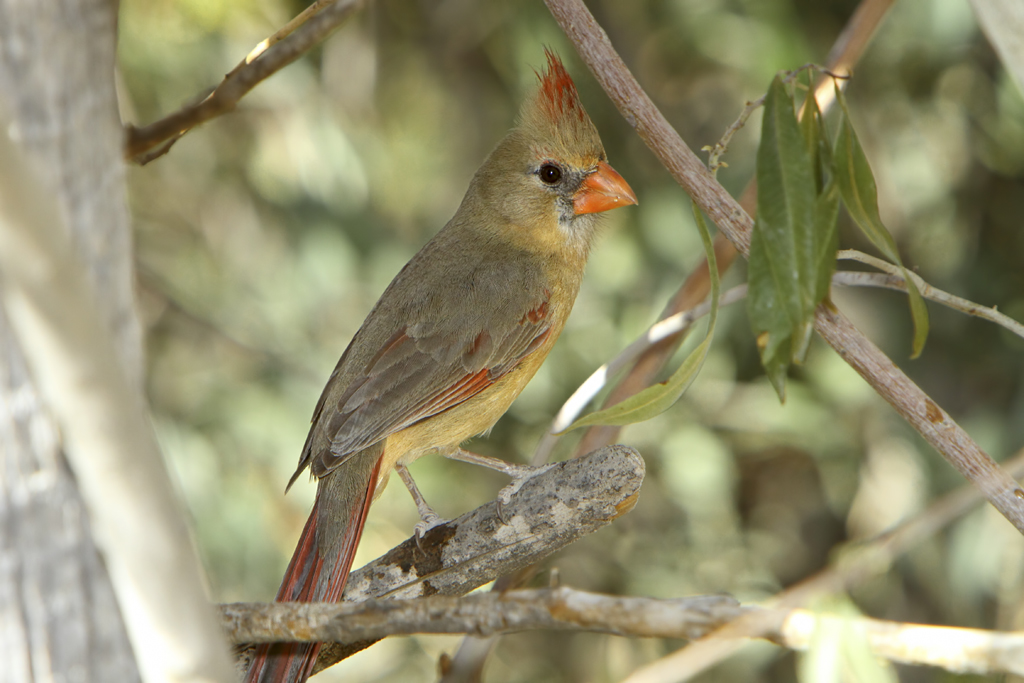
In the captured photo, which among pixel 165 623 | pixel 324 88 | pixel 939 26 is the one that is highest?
pixel 324 88

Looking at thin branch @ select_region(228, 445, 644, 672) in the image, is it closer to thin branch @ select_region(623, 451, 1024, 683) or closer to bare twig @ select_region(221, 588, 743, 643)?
thin branch @ select_region(623, 451, 1024, 683)

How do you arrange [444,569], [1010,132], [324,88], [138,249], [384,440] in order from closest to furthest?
[444,569] → [384,440] → [1010,132] → [324,88] → [138,249]

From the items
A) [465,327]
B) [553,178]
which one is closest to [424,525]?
[465,327]

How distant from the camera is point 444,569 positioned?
1.91 meters

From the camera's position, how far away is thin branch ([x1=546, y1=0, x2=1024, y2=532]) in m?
1.47

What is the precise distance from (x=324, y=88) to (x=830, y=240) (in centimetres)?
312

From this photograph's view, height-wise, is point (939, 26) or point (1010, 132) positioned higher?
point (939, 26)

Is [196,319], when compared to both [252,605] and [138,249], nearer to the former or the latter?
[138,249]

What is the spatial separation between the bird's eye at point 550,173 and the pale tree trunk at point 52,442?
5.79ft

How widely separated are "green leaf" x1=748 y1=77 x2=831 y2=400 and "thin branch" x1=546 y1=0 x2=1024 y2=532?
115mm

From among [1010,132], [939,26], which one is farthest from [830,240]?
[1010,132]

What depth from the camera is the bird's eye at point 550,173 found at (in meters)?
2.70

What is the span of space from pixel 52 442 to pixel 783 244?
3.26 ft

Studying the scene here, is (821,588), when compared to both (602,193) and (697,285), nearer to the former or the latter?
(697,285)
